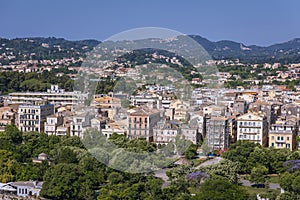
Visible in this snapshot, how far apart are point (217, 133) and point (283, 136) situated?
4.71ft

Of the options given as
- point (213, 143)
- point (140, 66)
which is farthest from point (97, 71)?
point (213, 143)

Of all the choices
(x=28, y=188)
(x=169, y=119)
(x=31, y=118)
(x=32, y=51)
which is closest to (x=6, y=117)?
(x=31, y=118)

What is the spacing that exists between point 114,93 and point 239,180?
284 inches

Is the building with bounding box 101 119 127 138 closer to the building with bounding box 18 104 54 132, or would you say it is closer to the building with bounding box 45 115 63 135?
the building with bounding box 45 115 63 135

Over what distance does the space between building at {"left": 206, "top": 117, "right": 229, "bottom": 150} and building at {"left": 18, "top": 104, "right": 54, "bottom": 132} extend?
174 inches

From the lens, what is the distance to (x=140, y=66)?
1761cm

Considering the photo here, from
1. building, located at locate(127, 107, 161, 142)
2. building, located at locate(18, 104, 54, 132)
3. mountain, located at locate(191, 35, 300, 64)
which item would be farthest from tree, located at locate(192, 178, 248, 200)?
mountain, located at locate(191, 35, 300, 64)

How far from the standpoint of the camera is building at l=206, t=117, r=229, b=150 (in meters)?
12.6

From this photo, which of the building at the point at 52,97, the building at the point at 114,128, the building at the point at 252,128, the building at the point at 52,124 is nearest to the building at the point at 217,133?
the building at the point at 252,128

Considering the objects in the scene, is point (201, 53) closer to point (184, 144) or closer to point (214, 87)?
point (184, 144)

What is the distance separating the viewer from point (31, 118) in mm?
14586

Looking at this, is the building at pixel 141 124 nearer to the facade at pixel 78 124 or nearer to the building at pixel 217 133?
the building at pixel 217 133

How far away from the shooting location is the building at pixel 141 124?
12109 millimetres

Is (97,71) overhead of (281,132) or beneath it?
overhead
